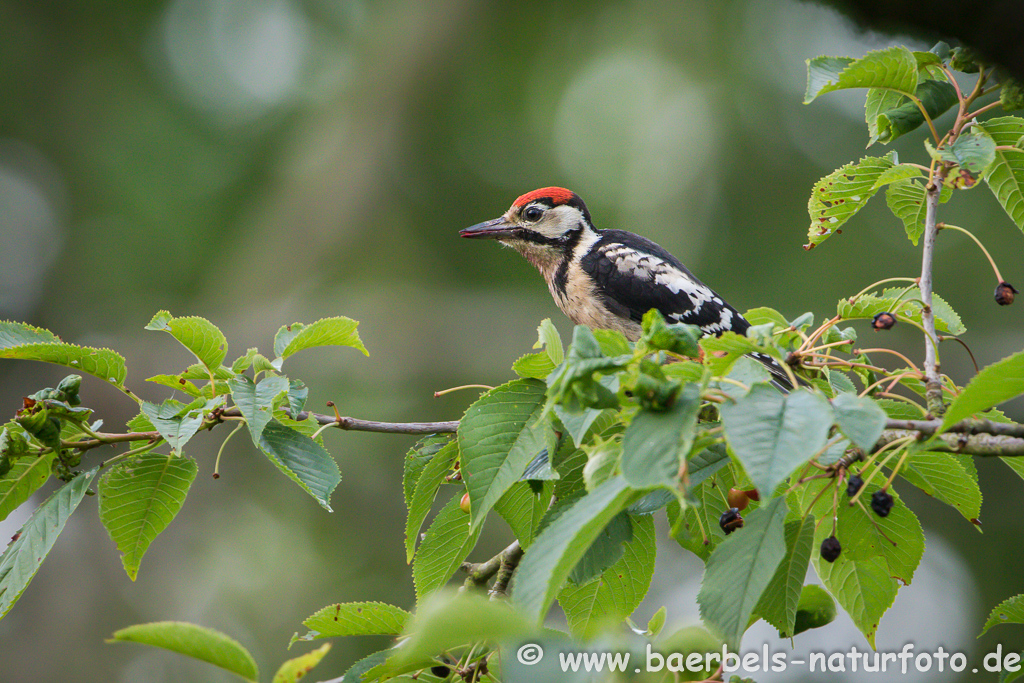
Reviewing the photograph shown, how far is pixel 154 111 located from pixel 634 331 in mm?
9926

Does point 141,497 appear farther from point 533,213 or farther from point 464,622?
point 533,213

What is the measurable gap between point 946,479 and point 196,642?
1477 millimetres

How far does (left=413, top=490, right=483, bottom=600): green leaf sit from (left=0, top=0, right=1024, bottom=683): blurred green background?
16.2ft

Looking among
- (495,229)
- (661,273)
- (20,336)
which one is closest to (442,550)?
(20,336)

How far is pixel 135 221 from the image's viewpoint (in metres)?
10.1

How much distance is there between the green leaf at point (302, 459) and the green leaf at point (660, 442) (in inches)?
30.8

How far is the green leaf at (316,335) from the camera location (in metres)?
1.91

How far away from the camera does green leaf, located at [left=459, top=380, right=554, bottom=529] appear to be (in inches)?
59.7

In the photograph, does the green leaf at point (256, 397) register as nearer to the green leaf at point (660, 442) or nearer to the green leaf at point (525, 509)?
the green leaf at point (525, 509)

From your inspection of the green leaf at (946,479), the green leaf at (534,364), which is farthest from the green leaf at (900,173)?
the green leaf at (534,364)

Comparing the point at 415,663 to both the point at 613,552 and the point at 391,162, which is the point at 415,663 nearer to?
the point at 613,552

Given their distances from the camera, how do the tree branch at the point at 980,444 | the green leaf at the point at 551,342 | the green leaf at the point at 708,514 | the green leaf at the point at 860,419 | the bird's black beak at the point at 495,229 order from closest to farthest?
the green leaf at the point at 860,419
the tree branch at the point at 980,444
the green leaf at the point at 551,342
the green leaf at the point at 708,514
the bird's black beak at the point at 495,229

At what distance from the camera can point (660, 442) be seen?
104 cm

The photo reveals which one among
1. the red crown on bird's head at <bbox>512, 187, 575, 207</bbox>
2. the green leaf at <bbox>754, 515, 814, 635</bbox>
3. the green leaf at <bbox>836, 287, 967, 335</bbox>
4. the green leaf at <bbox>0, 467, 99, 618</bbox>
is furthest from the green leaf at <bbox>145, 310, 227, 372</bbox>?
the red crown on bird's head at <bbox>512, 187, 575, 207</bbox>
